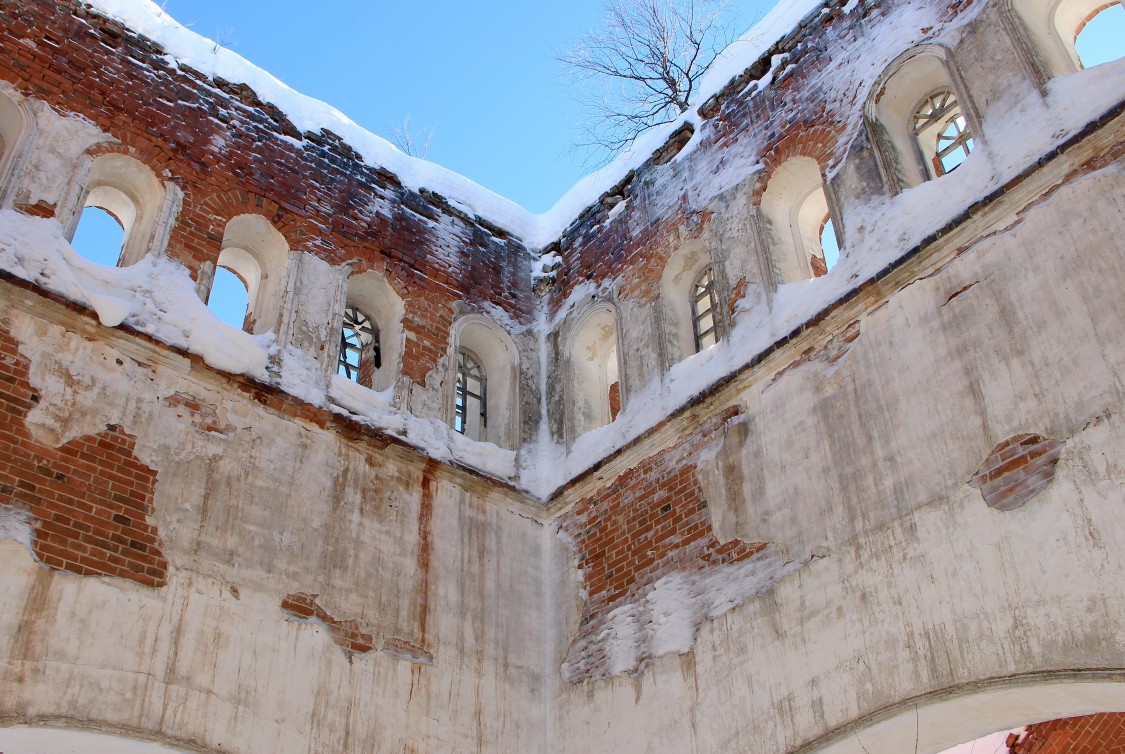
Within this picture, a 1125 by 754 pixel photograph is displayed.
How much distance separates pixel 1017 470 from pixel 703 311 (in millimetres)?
3895

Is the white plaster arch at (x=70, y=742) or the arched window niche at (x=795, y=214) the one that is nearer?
the white plaster arch at (x=70, y=742)

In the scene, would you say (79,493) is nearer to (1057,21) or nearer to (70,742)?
(70,742)

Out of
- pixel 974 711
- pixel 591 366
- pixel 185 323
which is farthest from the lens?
pixel 591 366

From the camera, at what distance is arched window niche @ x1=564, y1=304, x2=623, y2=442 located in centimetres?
945

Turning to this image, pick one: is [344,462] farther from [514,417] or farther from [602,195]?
[602,195]

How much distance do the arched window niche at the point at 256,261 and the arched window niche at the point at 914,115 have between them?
4845mm

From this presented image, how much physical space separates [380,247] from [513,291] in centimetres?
148

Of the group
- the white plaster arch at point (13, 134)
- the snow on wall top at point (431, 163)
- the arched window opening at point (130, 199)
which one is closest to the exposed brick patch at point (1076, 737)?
the snow on wall top at point (431, 163)

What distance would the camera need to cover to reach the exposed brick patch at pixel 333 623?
22.8 ft

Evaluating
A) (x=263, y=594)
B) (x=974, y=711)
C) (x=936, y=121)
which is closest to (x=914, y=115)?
(x=936, y=121)

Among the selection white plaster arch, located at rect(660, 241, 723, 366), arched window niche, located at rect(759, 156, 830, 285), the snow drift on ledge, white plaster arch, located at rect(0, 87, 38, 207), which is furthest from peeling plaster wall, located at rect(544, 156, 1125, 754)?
white plaster arch, located at rect(0, 87, 38, 207)

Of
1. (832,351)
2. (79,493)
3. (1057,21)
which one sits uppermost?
(1057,21)

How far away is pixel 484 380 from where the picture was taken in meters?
9.95

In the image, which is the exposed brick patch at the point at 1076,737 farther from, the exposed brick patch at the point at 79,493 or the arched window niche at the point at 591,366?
the exposed brick patch at the point at 79,493
